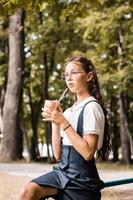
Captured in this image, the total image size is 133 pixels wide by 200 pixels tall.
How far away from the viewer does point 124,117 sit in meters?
28.9

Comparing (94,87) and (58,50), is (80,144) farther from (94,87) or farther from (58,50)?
(58,50)

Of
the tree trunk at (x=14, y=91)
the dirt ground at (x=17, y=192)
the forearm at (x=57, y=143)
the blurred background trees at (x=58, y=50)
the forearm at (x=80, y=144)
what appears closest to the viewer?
the forearm at (x=80, y=144)

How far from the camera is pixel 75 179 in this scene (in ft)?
11.3

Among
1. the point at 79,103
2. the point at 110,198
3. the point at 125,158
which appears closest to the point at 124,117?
the point at 125,158

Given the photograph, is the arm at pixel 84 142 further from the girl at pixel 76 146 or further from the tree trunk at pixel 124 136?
the tree trunk at pixel 124 136

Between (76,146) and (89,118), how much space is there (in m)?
0.22

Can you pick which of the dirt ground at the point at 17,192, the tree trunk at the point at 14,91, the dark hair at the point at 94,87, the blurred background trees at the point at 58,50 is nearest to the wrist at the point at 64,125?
the dark hair at the point at 94,87

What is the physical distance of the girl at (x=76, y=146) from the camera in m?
3.35

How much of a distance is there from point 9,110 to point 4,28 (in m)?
7.05

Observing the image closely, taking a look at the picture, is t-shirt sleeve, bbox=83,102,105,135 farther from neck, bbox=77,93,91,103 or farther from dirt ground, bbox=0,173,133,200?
dirt ground, bbox=0,173,133,200

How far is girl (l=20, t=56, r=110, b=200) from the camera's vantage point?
3.35 meters

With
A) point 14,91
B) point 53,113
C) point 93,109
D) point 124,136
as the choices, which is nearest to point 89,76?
point 93,109

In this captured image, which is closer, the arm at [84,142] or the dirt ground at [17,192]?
the arm at [84,142]

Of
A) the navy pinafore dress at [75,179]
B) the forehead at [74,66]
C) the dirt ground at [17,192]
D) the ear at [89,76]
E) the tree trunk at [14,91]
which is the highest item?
the tree trunk at [14,91]
